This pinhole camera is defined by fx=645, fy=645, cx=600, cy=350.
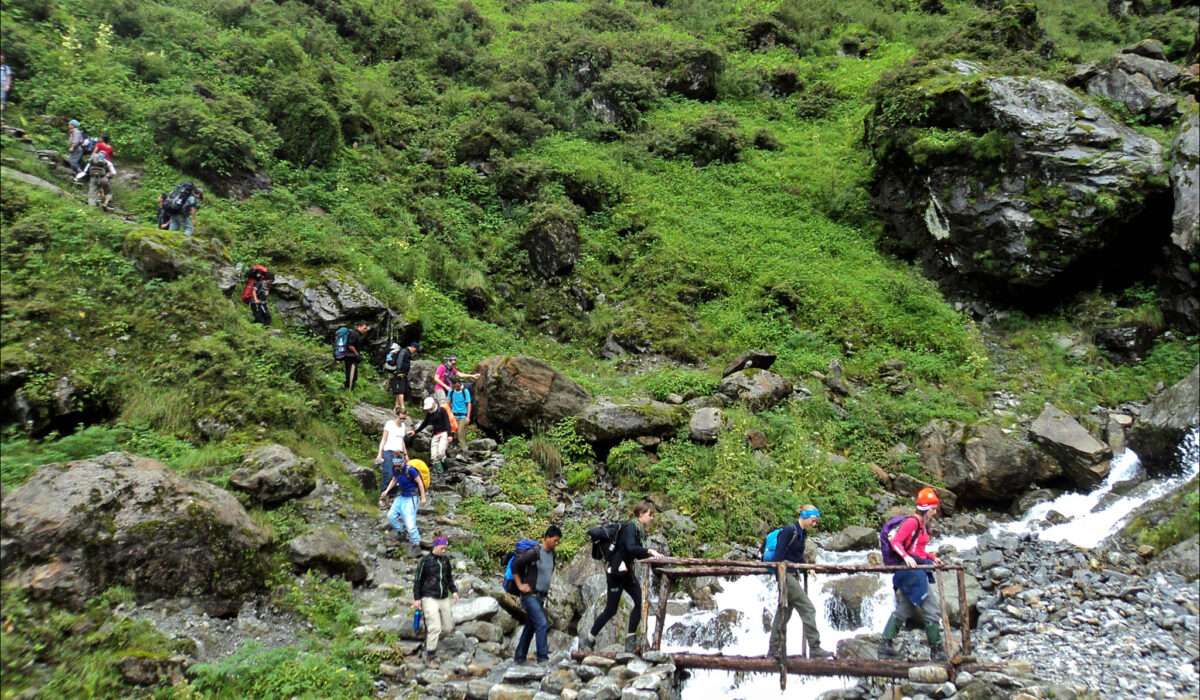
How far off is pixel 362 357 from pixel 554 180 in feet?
42.0

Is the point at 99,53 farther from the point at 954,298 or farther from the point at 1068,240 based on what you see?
the point at 1068,240

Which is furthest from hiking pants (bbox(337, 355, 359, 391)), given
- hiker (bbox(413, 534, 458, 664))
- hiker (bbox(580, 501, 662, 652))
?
hiker (bbox(580, 501, 662, 652))

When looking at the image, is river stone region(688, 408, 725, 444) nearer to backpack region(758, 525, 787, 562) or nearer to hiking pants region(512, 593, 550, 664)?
backpack region(758, 525, 787, 562)

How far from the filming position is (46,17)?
21000 millimetres

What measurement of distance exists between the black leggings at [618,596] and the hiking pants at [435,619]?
2.03 m

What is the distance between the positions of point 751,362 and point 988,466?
20.8ft

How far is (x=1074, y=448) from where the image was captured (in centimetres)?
1445

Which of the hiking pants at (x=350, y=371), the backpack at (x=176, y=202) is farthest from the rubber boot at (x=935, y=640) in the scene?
the backpack at (x=176, y=202)

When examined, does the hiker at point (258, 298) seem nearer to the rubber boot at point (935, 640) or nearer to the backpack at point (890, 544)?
the backpack at point (890, 544)

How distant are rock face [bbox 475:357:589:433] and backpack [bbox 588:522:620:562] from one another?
658cm

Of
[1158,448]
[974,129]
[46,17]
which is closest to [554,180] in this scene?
[974,129]

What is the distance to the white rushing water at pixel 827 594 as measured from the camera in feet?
29.5

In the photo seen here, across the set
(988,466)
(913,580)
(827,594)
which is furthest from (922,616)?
(988,466)

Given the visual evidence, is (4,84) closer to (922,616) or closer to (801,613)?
(801,613)
